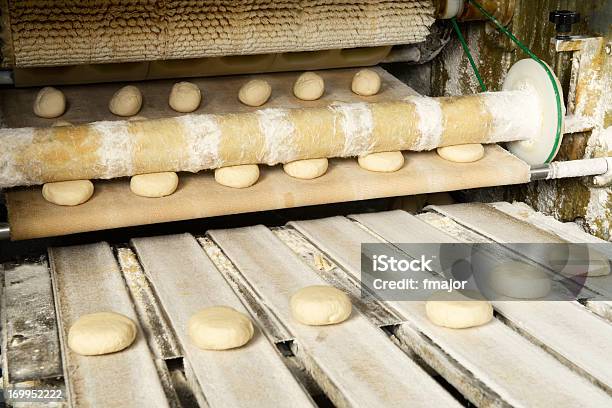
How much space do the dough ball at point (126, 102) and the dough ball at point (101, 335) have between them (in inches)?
46.4

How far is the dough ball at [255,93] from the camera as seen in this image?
2709 mm

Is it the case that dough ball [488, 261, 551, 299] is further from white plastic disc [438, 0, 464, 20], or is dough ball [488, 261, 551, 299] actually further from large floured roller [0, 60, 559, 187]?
white plastic disc [438, 0, 464, 20]

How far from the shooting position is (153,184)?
2.15 m

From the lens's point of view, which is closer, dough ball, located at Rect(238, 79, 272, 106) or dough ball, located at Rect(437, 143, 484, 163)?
dough ball, located at Rect(437, 143, 484, 163)

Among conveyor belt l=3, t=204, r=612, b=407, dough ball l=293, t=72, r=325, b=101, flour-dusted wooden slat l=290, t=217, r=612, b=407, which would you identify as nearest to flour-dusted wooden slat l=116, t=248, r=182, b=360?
conveyor belt l=3, t=204, r=612, b=407

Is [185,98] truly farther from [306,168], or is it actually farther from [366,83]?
[366,83]

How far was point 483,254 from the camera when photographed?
6.79ft

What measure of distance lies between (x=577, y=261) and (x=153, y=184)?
1.22m

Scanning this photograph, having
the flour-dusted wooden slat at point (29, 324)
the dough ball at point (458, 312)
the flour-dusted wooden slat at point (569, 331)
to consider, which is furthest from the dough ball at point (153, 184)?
the flour-dusted wooden slat at point (569, 331)

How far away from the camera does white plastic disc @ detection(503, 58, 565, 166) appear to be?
244 centimetres

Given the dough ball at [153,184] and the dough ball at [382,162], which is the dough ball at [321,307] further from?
the dough ball at [382,162]

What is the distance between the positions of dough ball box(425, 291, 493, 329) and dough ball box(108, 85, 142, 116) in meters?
1.40

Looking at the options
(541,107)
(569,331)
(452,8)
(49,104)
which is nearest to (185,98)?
(49,104)

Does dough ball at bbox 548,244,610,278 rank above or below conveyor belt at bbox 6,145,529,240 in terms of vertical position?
below
